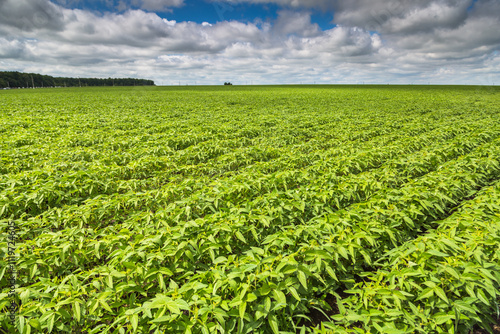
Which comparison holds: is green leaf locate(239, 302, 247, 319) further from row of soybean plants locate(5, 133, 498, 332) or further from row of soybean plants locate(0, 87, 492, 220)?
row of soybean plants locate(0, 87, 492, 220)

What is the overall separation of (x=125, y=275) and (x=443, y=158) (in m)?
8.70

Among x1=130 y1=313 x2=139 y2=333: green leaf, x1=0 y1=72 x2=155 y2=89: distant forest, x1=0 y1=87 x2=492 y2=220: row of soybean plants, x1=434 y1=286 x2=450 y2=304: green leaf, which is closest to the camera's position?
x1=130 y1=313 x2=139 y2=333: green leaf

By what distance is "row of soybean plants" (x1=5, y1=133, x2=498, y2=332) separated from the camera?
210 centimetres

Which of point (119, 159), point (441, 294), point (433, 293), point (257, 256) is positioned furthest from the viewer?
point (119, 159)

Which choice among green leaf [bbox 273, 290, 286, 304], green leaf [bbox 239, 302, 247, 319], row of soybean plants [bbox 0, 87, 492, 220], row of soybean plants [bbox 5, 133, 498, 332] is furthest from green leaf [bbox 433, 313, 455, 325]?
row of soybean plants [bbox 0, 87, 492, 220]

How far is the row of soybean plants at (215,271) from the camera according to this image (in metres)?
2.10

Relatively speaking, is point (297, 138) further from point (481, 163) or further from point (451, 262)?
point (451, 262)

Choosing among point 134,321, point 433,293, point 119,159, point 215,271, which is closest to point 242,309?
point 215,271

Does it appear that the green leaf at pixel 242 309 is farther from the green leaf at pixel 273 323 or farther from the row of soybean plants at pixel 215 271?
the green leaf at pixel 273 323

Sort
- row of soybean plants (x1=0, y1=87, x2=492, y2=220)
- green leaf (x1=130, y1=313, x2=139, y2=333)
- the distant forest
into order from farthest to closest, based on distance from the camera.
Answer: the distant forest
row of soybean plants (x1=0, y1=87, x2=492, y2=220)
green leaf (x1=130, y1=313, x2=139, y2=333)

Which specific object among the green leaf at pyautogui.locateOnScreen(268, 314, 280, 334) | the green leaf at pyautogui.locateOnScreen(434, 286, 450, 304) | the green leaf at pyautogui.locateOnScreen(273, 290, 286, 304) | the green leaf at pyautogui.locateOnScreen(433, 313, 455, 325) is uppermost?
the green leaf at pyautogui.locateOnScreen(434, 286, 450, 304)

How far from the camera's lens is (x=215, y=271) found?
2.46 metres

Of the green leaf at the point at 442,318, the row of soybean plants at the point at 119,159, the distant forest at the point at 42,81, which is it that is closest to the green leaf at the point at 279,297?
the green leaf at the point at 442,318

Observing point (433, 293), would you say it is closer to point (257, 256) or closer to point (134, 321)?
point (257, 256)
